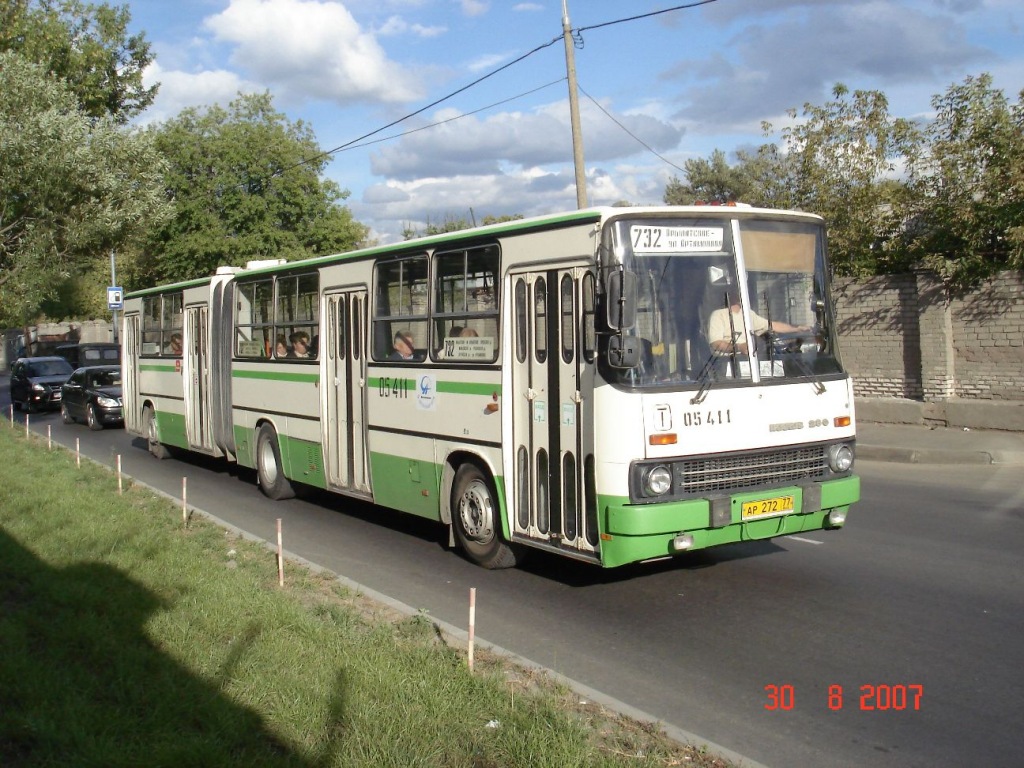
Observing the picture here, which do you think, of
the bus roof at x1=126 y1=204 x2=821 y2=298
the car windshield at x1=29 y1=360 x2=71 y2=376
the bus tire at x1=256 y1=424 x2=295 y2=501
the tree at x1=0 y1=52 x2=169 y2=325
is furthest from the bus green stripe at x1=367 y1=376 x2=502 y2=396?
the car windshield at x1=29 y1=360 x2=71 y2=376

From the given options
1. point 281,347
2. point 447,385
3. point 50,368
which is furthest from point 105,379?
point 447,385

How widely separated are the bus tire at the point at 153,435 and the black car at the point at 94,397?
236 inches

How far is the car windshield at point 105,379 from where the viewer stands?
78.6ft

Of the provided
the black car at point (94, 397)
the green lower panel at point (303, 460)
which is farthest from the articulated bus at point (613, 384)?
the black car at point (94, 397)

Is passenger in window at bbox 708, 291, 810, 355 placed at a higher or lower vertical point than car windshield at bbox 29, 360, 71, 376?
lower

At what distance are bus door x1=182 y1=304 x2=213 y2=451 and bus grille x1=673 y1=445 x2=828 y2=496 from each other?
9715 millimetres

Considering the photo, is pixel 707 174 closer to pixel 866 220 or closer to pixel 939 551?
pixel 866 220

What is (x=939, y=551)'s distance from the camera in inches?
343

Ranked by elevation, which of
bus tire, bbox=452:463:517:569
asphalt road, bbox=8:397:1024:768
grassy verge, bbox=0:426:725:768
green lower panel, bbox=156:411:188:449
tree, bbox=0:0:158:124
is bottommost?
asphalt road, bbox=8:397:1024:768

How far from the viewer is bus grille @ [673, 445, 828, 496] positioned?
6945 mm

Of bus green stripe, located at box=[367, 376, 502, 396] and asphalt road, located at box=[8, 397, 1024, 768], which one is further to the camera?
bus green stripe, located at box=[367, 376, 502, 396]

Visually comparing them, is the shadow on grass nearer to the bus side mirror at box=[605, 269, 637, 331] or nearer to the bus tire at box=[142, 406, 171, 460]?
the bus side mirror at box=[605, 269, 637, 331]

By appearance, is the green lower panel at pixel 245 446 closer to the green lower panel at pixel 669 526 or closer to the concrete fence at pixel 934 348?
the green lower panel at pixel 669 526

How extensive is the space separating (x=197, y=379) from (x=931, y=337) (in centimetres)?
1249
